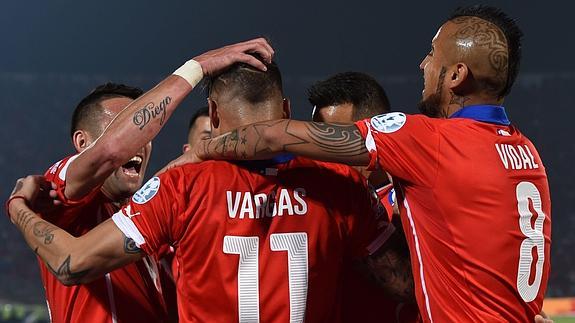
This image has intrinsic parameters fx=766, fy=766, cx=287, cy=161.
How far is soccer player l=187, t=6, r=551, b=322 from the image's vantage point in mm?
2090

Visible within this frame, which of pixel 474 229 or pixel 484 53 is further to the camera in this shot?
pixel 484 53

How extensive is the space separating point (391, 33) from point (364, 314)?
615 inches

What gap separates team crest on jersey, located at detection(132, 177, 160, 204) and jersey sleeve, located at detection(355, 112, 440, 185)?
0.58m

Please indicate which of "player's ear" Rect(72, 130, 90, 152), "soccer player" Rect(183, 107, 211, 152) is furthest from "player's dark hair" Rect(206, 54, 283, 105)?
"soccer player" Rect(183, 107, 211, 152)

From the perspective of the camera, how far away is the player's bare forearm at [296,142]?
2078mm

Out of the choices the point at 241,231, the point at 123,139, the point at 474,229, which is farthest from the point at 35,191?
the point at 474,229

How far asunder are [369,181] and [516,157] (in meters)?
0.79

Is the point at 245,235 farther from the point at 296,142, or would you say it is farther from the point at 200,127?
the point at 200,127

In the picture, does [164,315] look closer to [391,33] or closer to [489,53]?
[489,53]

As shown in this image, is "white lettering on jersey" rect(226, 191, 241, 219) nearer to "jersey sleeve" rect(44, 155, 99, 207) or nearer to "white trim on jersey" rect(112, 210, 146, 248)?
"white trim on jersey" rect(112, 210, 146, 248)

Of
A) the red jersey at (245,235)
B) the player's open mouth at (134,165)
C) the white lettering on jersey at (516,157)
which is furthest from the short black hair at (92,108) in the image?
the white lettering on jersey at (516,157)

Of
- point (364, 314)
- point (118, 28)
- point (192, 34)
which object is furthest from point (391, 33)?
point (364, 314)

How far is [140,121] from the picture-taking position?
2223 millimetres

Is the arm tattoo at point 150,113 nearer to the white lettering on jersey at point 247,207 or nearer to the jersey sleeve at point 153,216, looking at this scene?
the jersey sleeve at point 153,216
